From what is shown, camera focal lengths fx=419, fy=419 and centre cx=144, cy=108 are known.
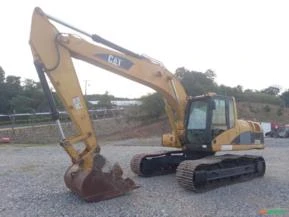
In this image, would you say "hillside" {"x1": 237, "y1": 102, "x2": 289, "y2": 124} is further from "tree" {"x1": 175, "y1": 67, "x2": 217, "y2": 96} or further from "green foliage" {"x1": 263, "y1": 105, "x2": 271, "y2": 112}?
"tree" {"x1": 175, "y1": 67, "x2": 217, "y2": 96}

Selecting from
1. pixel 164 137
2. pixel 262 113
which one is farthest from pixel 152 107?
pixel 164 137

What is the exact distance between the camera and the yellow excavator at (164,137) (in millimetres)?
8328

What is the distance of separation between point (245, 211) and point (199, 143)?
3132 millimetres

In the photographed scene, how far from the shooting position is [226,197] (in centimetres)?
870

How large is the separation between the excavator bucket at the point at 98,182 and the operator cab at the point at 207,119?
2537mm

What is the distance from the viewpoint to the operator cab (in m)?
10.3

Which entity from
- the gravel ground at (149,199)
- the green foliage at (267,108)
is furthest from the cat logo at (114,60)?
the green foliage at (267,108)

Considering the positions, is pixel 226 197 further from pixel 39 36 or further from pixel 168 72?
pixel 39 36

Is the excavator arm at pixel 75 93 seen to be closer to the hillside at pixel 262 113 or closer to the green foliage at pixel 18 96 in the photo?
the hillside at pixel 262 113

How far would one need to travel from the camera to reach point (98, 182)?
26.6ft

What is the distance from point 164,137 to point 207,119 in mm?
1628

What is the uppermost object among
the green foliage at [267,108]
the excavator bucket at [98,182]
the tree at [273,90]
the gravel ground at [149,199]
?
the tree at [273,90]

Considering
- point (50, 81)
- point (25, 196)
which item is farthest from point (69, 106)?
point (25, 196)

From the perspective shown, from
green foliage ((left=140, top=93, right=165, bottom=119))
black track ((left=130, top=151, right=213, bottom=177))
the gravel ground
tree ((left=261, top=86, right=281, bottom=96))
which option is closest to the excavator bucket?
the gravel ground
